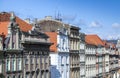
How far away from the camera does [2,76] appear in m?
50.9

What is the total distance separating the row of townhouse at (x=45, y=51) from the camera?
53562mm

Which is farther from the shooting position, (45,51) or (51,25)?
(51,25)

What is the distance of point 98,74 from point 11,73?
55119 millimetres

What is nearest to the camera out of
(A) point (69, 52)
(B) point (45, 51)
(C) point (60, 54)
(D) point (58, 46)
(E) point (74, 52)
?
(B) point (45, 51)

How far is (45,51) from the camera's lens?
64.0 metres

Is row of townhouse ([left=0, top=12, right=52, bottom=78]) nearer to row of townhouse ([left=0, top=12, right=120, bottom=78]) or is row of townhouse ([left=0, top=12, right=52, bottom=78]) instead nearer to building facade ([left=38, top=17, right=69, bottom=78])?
row of townhouse ([left=0, top=12, right=120, bottom=78])

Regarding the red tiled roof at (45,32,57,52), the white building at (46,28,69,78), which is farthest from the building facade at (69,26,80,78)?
the red tiled roof at (45,32,57,52)

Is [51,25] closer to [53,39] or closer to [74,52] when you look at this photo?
[53,39]

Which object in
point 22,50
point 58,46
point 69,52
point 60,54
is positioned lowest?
point 60,54

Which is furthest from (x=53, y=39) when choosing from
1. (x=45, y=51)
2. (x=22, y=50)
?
(x=22, y=50)

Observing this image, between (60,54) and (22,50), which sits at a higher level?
(22,50)

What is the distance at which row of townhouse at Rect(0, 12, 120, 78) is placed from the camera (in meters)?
53.6

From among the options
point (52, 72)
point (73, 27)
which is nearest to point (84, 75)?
point (73, 27)

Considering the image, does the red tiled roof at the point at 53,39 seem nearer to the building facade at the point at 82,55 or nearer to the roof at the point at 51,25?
the roof at the point at 51,25
